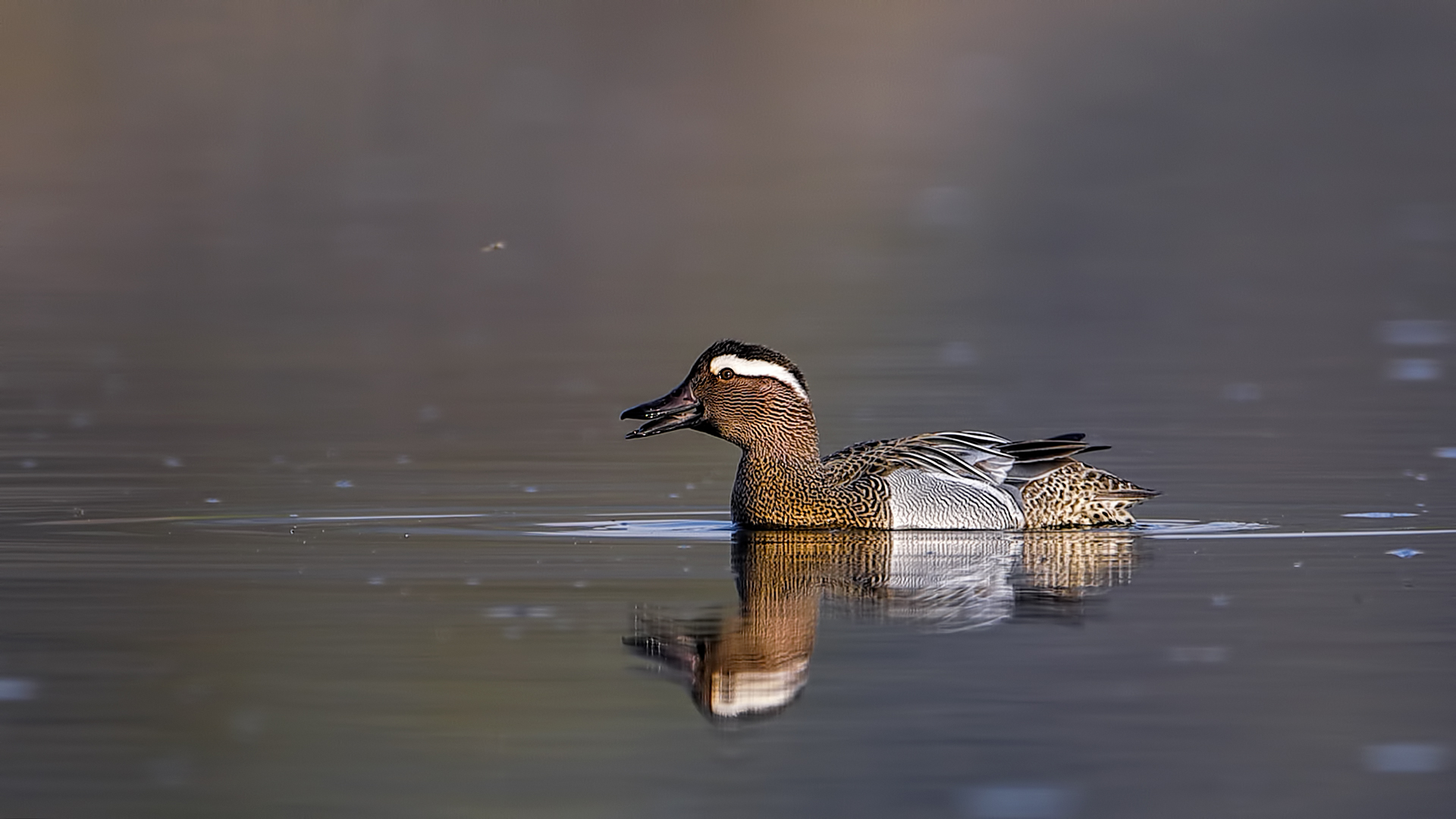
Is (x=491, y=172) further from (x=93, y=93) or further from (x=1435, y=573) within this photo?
(x=1435, y=573)

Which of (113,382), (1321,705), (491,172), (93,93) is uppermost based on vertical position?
(93,93)

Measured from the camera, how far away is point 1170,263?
2759cm

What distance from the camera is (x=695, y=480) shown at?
1424 centimetres

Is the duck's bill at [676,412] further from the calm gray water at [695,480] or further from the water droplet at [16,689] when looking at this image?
the water droplet at [16,689]

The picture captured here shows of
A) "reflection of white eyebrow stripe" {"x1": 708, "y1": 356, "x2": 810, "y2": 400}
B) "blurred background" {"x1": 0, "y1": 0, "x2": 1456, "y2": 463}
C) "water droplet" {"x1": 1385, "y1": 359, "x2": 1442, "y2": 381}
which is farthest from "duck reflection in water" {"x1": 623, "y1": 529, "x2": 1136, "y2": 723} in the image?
"water droplet" {"x1": 1385, "y1": 359, "x2": 1442, "y2": 381}

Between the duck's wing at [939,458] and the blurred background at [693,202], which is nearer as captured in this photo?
the duck's wing at [939,458]

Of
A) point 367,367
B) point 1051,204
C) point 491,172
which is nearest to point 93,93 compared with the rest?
point 491,172

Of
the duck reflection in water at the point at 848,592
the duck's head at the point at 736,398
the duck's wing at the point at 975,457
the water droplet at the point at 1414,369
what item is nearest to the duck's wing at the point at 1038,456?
A: the duck's wing at the point at 975,457

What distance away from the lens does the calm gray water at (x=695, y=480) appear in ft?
24.3

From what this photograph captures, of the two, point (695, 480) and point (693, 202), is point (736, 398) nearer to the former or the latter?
point (695, 480)

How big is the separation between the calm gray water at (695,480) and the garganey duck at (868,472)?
10.6 inches

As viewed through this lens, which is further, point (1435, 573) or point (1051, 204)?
point (1051, 204)

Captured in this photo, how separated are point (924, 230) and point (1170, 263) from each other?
173 inches

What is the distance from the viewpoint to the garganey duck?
12242 millimetres
